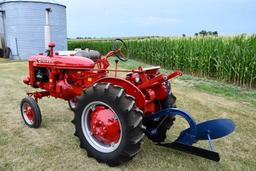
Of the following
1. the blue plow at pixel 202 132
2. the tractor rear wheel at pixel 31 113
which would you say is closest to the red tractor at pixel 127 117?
the blue plow at pixel 202 132

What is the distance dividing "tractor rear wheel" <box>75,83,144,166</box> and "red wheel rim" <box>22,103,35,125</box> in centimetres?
137

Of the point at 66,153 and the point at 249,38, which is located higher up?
the point at 249,38

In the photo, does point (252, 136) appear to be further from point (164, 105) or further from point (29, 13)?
point (29, 13)

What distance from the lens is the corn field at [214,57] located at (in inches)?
308

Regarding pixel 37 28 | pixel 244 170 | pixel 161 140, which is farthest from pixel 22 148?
pixel 37 28

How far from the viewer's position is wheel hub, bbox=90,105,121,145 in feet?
9.68

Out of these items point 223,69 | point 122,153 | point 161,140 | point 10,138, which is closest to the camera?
point 122,153

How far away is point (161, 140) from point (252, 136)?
145cm

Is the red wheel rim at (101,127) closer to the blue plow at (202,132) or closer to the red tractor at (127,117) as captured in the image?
the red tractor at (127,117)

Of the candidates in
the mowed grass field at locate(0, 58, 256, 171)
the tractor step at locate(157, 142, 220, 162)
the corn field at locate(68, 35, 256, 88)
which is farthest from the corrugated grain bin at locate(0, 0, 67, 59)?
the tractor step at locate(157, 142, 220, 162)

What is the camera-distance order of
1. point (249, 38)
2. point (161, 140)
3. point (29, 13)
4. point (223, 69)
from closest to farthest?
1. point (161, 140)
2. point (249, 38)
3. point (223, 69)
4. point (29, 13)

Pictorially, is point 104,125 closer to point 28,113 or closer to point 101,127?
point 101,127

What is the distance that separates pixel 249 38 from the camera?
26.2ft

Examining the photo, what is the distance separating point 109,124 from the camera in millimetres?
2957
